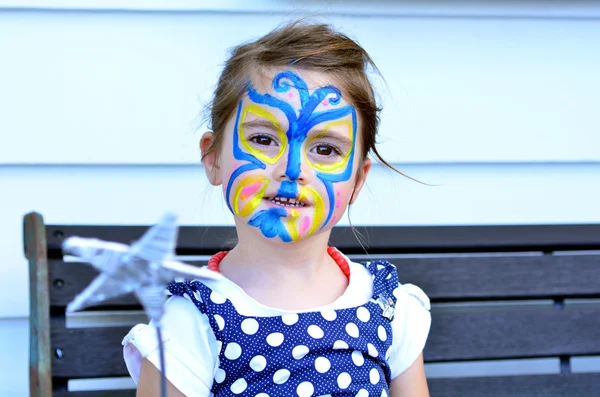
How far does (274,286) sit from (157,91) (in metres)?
0.74

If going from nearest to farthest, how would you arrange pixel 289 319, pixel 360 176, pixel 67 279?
pixel 289 319 → pixel 360 176 → pixel 67 279

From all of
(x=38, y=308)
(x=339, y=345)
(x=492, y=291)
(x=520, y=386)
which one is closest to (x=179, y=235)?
(x=38, y=308)

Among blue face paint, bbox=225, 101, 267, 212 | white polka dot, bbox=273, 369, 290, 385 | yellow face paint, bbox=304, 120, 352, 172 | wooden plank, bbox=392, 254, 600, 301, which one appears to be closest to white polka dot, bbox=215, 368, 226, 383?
white polka dot, bbox=273, 369, 290, 385

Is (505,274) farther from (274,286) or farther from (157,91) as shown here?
(157,91)

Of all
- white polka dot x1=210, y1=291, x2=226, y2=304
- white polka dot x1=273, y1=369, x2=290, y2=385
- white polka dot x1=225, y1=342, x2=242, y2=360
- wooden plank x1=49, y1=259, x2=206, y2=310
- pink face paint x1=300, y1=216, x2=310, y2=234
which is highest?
pink face paint x1=300, y1=216, x2=310, y2=234

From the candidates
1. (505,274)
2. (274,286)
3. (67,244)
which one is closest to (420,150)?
(505,274)

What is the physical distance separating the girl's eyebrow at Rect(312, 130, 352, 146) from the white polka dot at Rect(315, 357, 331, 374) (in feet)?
1.42

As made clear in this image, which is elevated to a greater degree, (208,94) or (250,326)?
(208,94)

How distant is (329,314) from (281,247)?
0.17 meters

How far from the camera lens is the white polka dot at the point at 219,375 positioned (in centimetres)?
161

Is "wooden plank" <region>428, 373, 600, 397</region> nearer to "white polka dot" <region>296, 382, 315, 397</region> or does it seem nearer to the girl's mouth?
"white polka dot" <region>296, 382, 315, 397</region>

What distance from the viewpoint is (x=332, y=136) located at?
1.60 meters

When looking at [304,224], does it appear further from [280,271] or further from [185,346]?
[185,346]

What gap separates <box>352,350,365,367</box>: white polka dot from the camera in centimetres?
167
